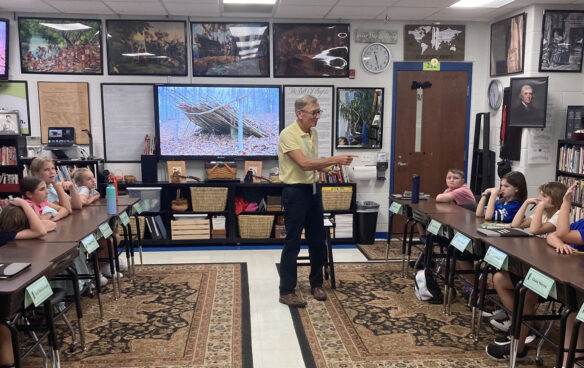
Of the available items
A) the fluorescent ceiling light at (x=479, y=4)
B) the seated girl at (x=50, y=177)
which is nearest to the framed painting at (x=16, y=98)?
the seated girl at (x=50, y=177)

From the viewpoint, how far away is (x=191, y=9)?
18.2 ft

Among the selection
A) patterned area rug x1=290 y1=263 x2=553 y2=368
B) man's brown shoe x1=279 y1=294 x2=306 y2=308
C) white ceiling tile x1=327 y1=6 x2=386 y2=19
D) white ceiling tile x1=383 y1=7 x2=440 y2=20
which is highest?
white ceiling tile x1=327 y1=6 x2=386 y2=19

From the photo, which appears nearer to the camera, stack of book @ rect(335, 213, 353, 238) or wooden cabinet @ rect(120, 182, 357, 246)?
wooden cabinet @ rect(120, 182, 357, 246)

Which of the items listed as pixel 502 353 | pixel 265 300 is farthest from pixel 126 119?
pixel 502 353

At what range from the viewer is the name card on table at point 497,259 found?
277 cm

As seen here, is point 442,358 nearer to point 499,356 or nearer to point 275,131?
point 499,356

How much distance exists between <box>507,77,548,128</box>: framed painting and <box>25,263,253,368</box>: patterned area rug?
3.48 metres

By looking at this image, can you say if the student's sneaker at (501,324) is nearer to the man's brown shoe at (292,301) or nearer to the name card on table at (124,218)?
the man's brown shoe at (292,301)

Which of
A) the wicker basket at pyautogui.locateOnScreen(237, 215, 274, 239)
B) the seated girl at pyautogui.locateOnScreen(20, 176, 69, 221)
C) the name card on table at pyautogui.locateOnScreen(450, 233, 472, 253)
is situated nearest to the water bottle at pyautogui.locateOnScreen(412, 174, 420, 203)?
the name card on table at pyautogui.locateOnScreen(450, 233, 472, 253)

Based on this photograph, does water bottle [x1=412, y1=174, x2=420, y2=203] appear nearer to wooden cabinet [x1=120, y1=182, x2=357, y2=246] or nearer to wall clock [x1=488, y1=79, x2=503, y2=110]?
wooden cabinet [x1=120, y1=182, x2=357, y2=246]

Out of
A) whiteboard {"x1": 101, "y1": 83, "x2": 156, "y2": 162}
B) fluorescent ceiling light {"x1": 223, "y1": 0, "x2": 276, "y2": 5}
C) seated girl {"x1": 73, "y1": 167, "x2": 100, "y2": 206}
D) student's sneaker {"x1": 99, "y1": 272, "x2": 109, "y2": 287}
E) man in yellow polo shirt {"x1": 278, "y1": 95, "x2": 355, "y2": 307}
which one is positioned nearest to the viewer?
man in yellow polo shirt {"x1": 278, "y1": 95, "x2": 355, "y2": 307}

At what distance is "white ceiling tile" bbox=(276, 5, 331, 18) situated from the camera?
17.9 ft

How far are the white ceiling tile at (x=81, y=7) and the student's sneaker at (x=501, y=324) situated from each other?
199 inches

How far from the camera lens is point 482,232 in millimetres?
3230
